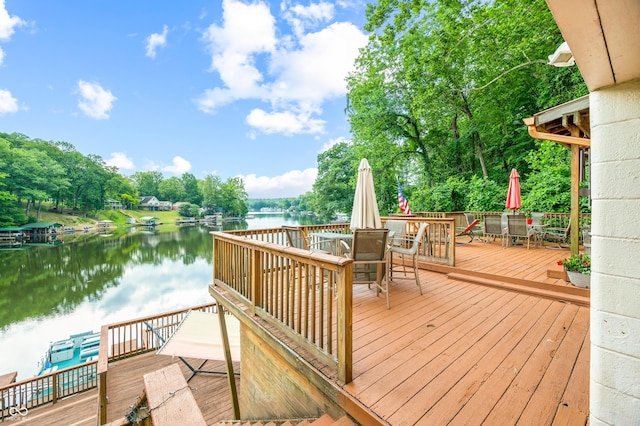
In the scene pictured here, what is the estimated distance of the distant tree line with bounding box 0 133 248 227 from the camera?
124 ft

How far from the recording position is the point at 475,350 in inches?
101

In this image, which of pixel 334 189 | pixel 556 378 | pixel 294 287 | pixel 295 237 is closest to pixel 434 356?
pixel 556 378

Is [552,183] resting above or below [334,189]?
below

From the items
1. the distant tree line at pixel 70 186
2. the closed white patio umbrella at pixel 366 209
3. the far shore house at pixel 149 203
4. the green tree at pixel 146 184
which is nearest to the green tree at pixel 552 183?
the closed white patio umbrella at pixel 366 209

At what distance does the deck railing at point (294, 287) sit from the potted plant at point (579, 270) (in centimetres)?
170

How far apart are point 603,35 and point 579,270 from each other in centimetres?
432

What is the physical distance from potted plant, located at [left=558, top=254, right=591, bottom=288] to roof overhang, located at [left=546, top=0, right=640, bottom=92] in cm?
392

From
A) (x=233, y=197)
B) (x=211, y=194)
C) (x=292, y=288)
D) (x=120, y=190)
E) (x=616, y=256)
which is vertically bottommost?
(x=292, y=288)

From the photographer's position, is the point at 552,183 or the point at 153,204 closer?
the point at 552,183

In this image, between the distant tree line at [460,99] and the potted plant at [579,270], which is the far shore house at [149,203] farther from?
the potted plant at [579,270]

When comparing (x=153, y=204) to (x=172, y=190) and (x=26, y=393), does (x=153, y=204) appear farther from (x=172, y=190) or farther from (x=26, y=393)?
(x=26, y=393)

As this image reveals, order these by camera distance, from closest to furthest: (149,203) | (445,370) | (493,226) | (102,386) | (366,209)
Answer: (445,370), (366,209), (102,386), (493,226), (149,203)

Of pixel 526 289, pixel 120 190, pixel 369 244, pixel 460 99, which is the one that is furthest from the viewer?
pixel 120 190

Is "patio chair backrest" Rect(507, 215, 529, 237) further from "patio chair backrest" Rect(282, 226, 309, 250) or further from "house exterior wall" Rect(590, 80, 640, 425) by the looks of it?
"house exterior wall" Rect(590, 80, 640, 425)
